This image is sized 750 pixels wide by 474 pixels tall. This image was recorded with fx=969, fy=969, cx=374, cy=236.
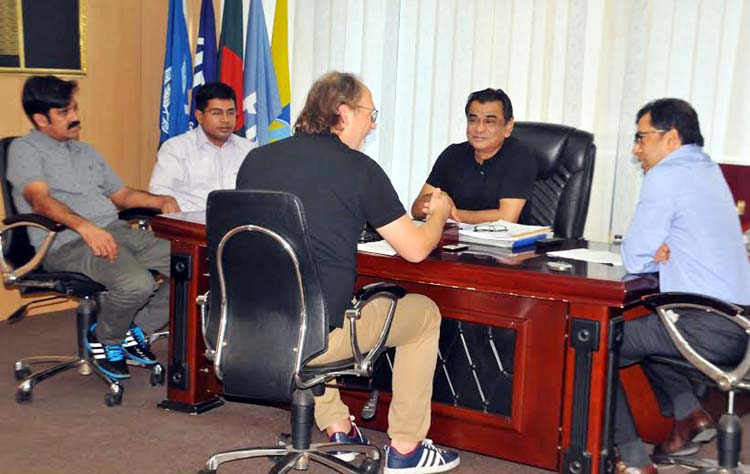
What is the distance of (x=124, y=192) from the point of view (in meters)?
4.37

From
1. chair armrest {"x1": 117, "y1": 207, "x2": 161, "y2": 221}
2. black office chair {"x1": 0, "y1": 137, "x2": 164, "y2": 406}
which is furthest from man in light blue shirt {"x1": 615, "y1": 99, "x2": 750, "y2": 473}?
chair armrest {"x1": 117, "y1": 207, "x2": 161, "y2": 221}

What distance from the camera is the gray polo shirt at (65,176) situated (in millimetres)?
3922

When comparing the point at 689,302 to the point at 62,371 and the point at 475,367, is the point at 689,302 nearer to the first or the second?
the point at 475,367

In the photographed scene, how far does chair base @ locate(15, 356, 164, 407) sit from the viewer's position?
152 inches

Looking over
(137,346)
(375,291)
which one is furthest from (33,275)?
(375,291)

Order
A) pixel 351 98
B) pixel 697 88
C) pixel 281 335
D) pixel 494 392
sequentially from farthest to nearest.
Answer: pixel 697 88
pixel 494 392
pixel 351 98
pixel 281 335

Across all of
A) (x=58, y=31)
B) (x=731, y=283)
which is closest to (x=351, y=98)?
(x=731, y=283)

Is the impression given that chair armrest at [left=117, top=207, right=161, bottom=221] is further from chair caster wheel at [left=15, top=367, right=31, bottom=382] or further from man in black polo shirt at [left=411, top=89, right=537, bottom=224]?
man in black polo shirt at [left=411, top=89, right=537, bottom=224]

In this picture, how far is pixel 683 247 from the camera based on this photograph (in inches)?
117

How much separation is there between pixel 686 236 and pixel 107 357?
2.38m

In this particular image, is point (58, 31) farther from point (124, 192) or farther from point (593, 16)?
point (593, 16)

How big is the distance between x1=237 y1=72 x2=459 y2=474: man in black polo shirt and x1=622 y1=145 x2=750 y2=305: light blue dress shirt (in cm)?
62

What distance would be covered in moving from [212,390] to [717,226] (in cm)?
202

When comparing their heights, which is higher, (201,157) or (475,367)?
(201,157)
